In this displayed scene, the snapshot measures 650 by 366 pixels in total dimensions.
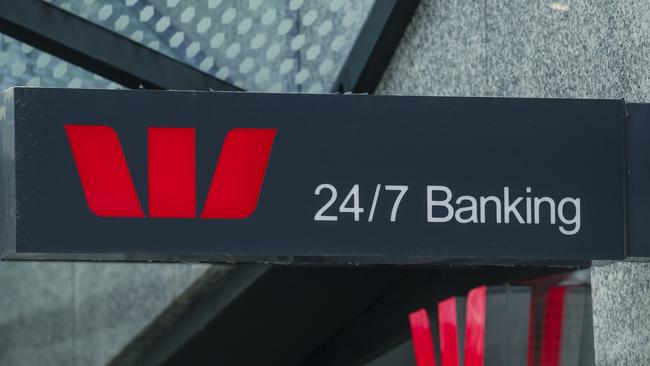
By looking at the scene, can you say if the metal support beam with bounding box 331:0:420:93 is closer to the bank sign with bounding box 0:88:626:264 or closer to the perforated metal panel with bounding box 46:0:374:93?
the perforated metal panel with bounding box 46:0:374:93

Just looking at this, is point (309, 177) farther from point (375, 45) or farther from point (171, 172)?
point (375, 45)

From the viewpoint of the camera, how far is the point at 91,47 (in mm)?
7484

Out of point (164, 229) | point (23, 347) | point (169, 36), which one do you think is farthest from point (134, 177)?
point (23, 347)

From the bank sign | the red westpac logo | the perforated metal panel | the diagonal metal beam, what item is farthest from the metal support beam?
the red westpac logo

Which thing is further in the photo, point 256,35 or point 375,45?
point 256,35

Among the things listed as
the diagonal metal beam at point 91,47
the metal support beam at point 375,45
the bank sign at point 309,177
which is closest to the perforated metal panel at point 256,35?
the metal support beam at point 375,45

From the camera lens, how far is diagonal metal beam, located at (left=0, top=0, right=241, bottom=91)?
23.9ft

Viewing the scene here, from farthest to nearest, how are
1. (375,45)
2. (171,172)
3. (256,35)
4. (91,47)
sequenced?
(256,35) → (375,45) → (91,47) → (171,172)

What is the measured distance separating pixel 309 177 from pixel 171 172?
380 mm

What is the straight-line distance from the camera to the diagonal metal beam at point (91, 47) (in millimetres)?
7281

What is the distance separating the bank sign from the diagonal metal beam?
3.22 meters

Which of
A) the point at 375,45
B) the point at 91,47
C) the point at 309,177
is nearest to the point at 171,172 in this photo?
the point at 309,177

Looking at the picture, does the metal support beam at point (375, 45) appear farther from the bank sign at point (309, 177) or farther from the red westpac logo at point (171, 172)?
the red westpac logo at point (171, 172)

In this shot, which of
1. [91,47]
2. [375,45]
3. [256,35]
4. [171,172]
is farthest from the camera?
[256,35]
